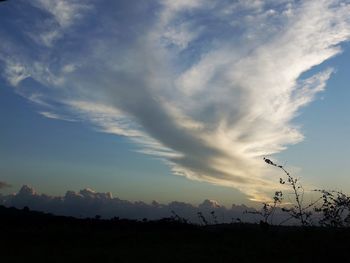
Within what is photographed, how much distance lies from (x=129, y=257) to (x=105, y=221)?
7725 mm

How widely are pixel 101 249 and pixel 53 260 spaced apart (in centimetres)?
154

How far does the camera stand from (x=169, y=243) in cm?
1261

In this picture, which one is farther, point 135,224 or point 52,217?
point 52,217

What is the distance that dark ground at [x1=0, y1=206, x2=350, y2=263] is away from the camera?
9.92 metres

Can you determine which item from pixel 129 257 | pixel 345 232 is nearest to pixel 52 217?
pixel 129 257

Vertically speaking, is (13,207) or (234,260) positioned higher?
(13,207)

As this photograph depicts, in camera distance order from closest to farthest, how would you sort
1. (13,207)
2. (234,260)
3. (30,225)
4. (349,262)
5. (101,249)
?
1. (349,262)
2. (234,260)
3. (101,249)
4. (30,225)
5. (13,207)

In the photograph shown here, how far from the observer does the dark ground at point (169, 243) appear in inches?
391

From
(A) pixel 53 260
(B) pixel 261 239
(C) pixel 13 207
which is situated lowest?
(A) pixel 53 260

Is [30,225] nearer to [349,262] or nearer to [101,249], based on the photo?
[101,249]

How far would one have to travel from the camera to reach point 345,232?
10820 millimetres

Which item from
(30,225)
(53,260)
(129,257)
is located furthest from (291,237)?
(30,225)

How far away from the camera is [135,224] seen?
17156 mm

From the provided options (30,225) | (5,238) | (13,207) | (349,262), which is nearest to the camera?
(349,262)
